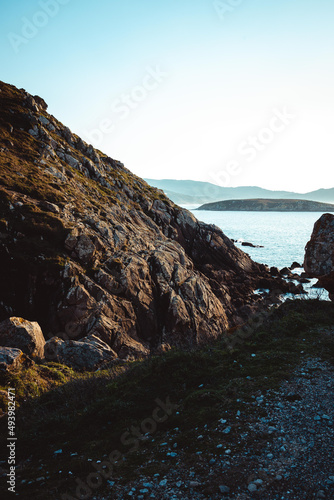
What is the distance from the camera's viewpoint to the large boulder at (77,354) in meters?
18.7

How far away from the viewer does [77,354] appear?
19188 mm

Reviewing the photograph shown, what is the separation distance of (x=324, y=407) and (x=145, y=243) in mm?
31362

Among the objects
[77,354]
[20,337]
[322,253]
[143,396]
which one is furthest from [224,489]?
[322,253]

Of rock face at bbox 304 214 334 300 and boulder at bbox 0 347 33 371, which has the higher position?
rock face at bbox 304 214 334 300

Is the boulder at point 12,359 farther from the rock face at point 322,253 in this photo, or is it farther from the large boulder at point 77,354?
the rock face at point 322,253

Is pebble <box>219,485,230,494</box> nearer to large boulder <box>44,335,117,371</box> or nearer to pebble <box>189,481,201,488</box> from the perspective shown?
pebble <box>189,481,201,488</box>

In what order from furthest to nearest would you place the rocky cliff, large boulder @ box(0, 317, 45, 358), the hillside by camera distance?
the rocky cliff, large boulder @ box(0, 317, 45, 358), the hillside

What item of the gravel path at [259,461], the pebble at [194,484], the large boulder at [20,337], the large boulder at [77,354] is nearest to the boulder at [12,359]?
the large boulder at [20,337]

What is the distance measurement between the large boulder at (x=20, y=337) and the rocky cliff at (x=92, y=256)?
6.99 feet

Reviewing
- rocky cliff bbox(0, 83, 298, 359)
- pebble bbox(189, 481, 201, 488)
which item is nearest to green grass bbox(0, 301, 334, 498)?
pebble bbox(189, 481, 201, 488)

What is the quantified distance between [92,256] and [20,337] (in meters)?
14.7

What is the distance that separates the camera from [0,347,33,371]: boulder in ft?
48.2

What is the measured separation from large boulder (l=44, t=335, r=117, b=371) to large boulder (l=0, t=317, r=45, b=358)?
97 centimetres

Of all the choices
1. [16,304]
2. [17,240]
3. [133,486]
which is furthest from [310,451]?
[17,240]
